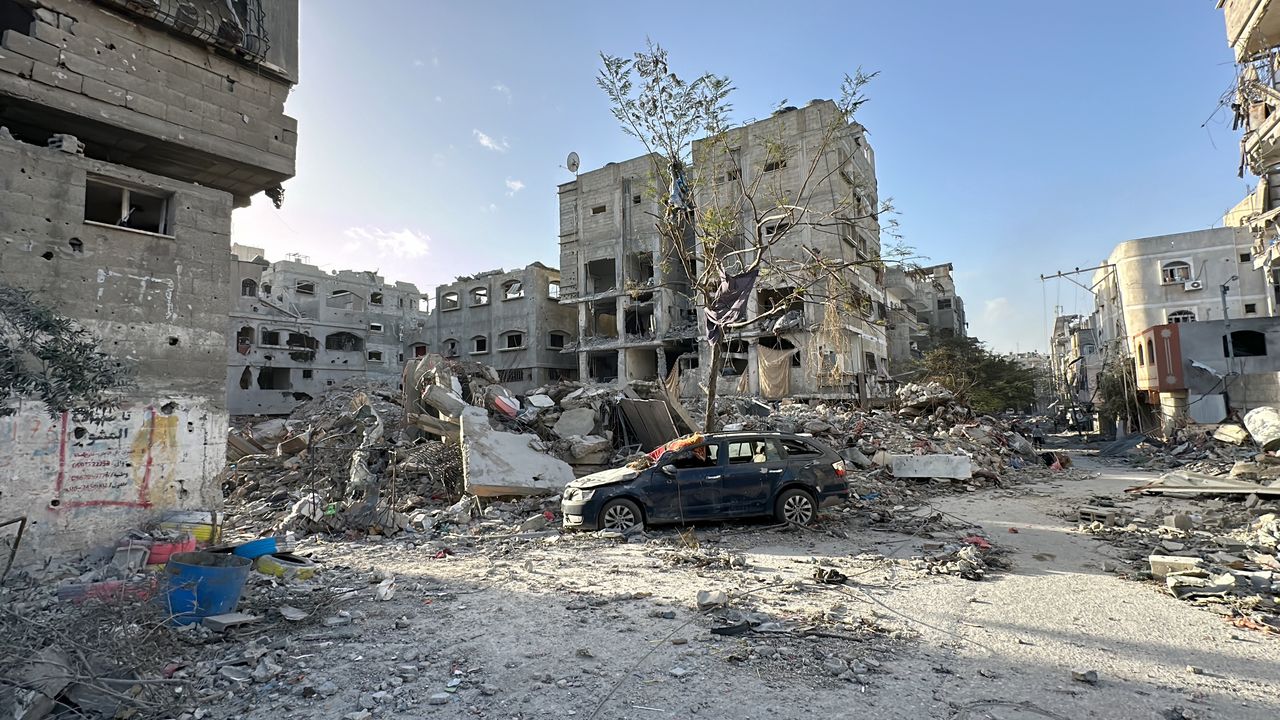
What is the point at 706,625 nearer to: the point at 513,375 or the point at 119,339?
the point at 119,339

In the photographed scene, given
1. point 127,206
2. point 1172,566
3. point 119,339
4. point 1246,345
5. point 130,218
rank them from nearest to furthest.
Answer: point 1172,566
point 119,339
point 127,206
point 130,218
point 1246,345

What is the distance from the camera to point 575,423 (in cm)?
1540

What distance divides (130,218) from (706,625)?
38.7 feet

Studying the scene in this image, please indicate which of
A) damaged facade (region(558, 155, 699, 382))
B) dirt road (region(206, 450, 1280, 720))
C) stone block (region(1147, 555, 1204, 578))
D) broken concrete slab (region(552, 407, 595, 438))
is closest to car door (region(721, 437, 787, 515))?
dirt road (region(206, 450, 1280, 720))

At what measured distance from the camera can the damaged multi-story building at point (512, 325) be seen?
41906mm

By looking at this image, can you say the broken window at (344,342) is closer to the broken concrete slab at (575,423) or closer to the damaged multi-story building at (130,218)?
the broken concrete slab at (575,423)

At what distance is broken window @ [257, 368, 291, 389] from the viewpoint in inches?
1586

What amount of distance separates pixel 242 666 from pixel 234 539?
7.07m


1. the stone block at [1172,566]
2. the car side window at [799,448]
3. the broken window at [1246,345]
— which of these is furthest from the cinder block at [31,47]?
the broken window at [1246,345]

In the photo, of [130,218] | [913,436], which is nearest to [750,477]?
[913,436]

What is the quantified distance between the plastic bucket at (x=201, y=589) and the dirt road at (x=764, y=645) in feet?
2.78

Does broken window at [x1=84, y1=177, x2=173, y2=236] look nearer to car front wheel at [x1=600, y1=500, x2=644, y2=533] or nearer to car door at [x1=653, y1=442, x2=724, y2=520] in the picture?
car front wheel at [x1=600, y1=500, x2=644, y2=533]

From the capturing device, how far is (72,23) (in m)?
→ 8.77

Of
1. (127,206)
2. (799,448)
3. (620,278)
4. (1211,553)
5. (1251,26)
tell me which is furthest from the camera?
(620,278)
